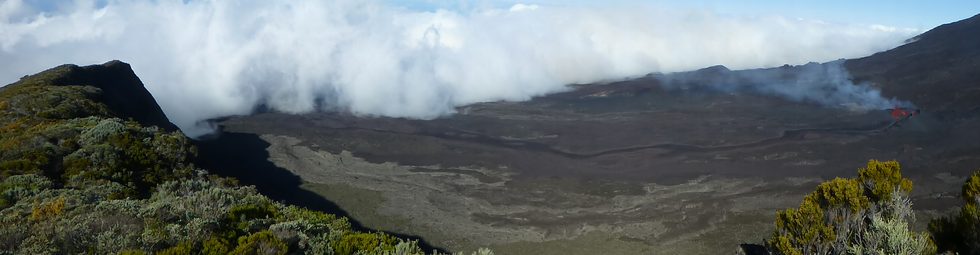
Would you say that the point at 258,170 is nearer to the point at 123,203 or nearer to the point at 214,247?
the point at 123,203

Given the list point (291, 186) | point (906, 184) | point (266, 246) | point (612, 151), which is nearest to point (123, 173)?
point (266, 246)

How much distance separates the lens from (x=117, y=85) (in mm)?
41312

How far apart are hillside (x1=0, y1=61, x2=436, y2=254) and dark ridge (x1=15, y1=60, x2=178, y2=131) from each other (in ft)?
31.7

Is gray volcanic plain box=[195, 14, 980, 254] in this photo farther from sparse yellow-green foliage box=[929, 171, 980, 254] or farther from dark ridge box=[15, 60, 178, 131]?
sparse yellow-green foliage box=[929, 171, 980, 254]

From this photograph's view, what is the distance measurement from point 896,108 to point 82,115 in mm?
53109

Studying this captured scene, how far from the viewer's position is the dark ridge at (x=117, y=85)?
3444 cm

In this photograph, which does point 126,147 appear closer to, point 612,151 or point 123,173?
point 123,173

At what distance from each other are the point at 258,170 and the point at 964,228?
33.4 metres

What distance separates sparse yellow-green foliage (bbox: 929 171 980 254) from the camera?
9.80m

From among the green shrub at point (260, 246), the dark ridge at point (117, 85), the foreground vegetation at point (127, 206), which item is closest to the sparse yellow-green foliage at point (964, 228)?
the foreground vegetation at point (127, 206)

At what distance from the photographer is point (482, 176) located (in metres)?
33.4

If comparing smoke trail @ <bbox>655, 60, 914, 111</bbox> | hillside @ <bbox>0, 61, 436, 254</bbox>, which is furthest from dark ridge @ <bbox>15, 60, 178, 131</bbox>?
smoke trail @ <bbox>655, 60, 914, 111</bbox>

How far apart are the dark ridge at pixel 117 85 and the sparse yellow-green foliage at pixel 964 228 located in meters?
35.5

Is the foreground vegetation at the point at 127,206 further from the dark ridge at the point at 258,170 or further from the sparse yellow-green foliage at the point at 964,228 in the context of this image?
the sparse yellow-green foliage at the point at 964,228
